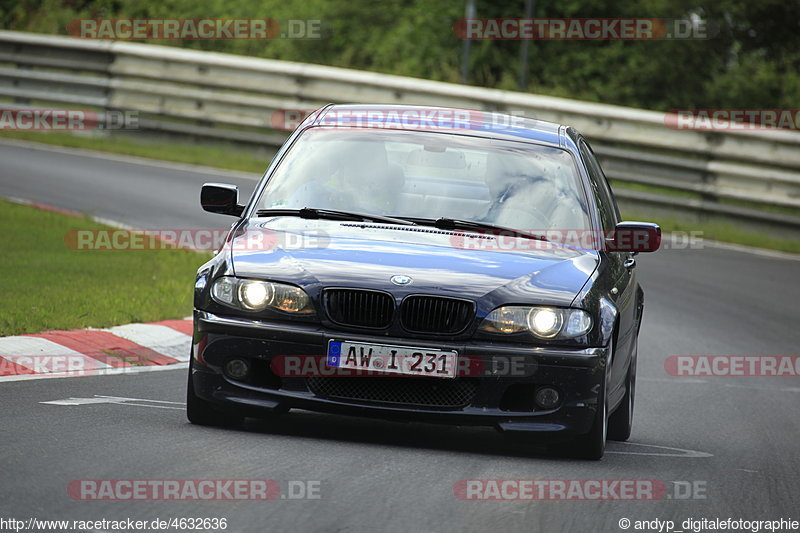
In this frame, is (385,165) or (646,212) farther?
(646,212)

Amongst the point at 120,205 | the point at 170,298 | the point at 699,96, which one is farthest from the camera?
the point at 699,96

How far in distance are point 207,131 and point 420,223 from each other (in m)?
14.9

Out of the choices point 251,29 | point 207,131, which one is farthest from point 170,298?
point 251,29

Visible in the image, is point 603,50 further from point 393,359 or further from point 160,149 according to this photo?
point 393,359

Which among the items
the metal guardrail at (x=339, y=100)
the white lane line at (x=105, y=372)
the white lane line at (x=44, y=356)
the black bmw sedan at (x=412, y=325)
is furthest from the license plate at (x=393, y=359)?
the metal guardrail at (x=339, y=100)

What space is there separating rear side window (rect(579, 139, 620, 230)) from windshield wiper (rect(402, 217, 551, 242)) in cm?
65

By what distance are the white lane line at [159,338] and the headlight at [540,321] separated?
3535 millimetres

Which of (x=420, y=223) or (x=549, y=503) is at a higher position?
(x=420, y=223)

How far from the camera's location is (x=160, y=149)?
71.7ft

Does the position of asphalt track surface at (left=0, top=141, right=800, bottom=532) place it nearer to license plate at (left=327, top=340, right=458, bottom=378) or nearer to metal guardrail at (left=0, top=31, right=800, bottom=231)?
license plate at (left=327, top=340, right=458, bottom=378)

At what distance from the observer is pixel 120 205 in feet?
53.5

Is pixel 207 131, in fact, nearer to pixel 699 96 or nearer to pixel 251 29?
pixel 251 29

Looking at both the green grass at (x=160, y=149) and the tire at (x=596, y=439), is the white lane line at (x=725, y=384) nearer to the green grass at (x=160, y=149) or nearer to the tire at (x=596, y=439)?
the tire at (x=596, y=439)

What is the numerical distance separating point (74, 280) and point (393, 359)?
568cm
